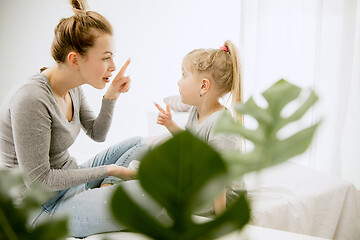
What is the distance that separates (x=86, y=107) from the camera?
1.52 m

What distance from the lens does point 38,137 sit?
1044 millimetres

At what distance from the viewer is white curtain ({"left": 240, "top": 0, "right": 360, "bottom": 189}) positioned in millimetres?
2096

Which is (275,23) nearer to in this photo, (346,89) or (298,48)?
(298,48)

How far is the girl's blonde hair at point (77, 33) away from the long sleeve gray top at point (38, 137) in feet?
0.39

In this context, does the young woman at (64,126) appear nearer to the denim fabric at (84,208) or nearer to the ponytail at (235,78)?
the denim fabric at (84,208)

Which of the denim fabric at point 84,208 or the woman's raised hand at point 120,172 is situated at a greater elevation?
the woman's raised hand at point 120,172

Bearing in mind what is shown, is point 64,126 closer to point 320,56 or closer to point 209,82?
point 209,82

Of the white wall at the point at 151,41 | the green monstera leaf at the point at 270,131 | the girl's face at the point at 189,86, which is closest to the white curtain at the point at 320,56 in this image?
the white wall at the point at 151,41

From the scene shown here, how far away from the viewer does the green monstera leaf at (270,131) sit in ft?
0.56

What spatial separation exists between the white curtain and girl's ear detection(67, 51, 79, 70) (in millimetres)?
1412

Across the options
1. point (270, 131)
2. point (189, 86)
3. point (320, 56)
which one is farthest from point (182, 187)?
point (320, 56)

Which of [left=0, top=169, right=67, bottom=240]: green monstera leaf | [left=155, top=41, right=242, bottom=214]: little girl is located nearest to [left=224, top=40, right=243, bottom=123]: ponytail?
[left=155, top=41, right=242, bottom=214]: little girl

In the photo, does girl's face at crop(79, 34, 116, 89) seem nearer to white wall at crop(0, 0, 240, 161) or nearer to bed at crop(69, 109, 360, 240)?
bed at crop(69, 109, 360, 240)

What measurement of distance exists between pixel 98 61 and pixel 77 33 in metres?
0.13
